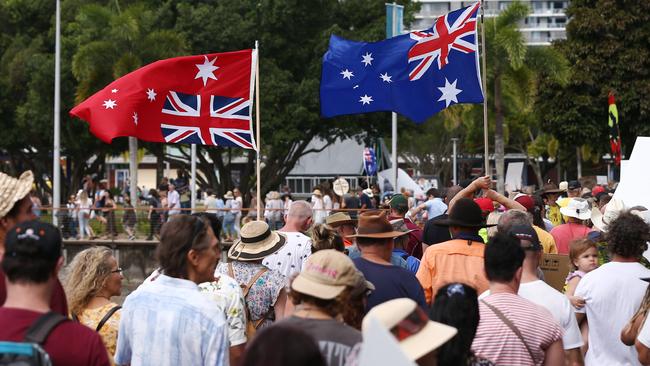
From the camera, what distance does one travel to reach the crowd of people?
12.6 ft

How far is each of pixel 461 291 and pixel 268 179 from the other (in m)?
40.7

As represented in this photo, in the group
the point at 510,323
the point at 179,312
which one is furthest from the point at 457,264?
the point at 179,312

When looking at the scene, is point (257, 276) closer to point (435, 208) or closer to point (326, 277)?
point (326, 277)

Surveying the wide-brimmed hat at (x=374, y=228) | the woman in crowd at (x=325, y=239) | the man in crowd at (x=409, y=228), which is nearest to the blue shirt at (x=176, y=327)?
the wide-brimmed hat at (x=374, y=228)

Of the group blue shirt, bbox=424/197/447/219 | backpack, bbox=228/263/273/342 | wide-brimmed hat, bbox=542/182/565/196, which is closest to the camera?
backpack, bbox=228/263/273/342

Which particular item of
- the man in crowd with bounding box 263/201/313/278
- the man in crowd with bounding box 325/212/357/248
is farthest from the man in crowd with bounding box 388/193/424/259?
the man in crowd with bounding box 263/201/313/278

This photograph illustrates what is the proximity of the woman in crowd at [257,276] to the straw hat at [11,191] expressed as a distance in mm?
2411

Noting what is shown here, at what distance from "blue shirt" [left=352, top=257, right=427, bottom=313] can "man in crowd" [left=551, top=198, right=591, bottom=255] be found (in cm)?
412

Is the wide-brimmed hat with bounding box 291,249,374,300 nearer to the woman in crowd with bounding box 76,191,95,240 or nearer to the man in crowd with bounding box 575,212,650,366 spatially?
the man in crowd with bounding box 575,212,650,366

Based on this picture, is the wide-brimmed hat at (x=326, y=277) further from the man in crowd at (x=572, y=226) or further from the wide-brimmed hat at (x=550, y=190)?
the wide-brimmed hat at (x=550, y=190)

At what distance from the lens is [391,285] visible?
5859mm

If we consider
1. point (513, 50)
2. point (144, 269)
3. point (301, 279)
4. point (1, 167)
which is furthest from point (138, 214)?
point (1, 167)

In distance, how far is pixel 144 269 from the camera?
91.9 ft

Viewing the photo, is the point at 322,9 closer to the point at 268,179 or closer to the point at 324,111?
the point at 268,179
